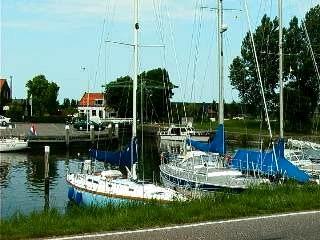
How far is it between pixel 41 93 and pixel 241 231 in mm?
125176

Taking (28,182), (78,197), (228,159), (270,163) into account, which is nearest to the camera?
(270,163)

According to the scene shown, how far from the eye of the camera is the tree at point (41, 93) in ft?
430

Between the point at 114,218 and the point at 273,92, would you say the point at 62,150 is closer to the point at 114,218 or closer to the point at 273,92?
the point at 273,92

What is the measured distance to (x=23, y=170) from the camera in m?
47.6

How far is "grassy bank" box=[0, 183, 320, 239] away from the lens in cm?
984

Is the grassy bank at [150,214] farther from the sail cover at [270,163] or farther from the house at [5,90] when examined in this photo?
the house at [5,90]

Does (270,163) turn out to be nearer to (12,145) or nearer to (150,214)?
(150,214)

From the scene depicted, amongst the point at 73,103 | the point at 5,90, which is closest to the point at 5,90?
the point at 5,90

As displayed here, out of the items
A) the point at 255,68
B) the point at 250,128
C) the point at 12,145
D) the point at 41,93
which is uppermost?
the point at 255,68

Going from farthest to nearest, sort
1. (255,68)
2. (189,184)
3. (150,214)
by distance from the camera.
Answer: (255,68), (189,184), (150,214)

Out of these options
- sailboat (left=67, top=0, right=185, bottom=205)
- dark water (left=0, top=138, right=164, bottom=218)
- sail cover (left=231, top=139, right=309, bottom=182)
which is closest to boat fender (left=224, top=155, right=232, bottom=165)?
sail cover (left=231, top=139, right=309, bottom=182)

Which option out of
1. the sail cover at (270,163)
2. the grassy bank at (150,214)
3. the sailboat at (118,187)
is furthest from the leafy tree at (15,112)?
the grassy bank at (150,214)

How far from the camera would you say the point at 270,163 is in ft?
78.7

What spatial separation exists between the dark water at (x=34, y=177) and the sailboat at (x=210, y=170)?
202 cm
